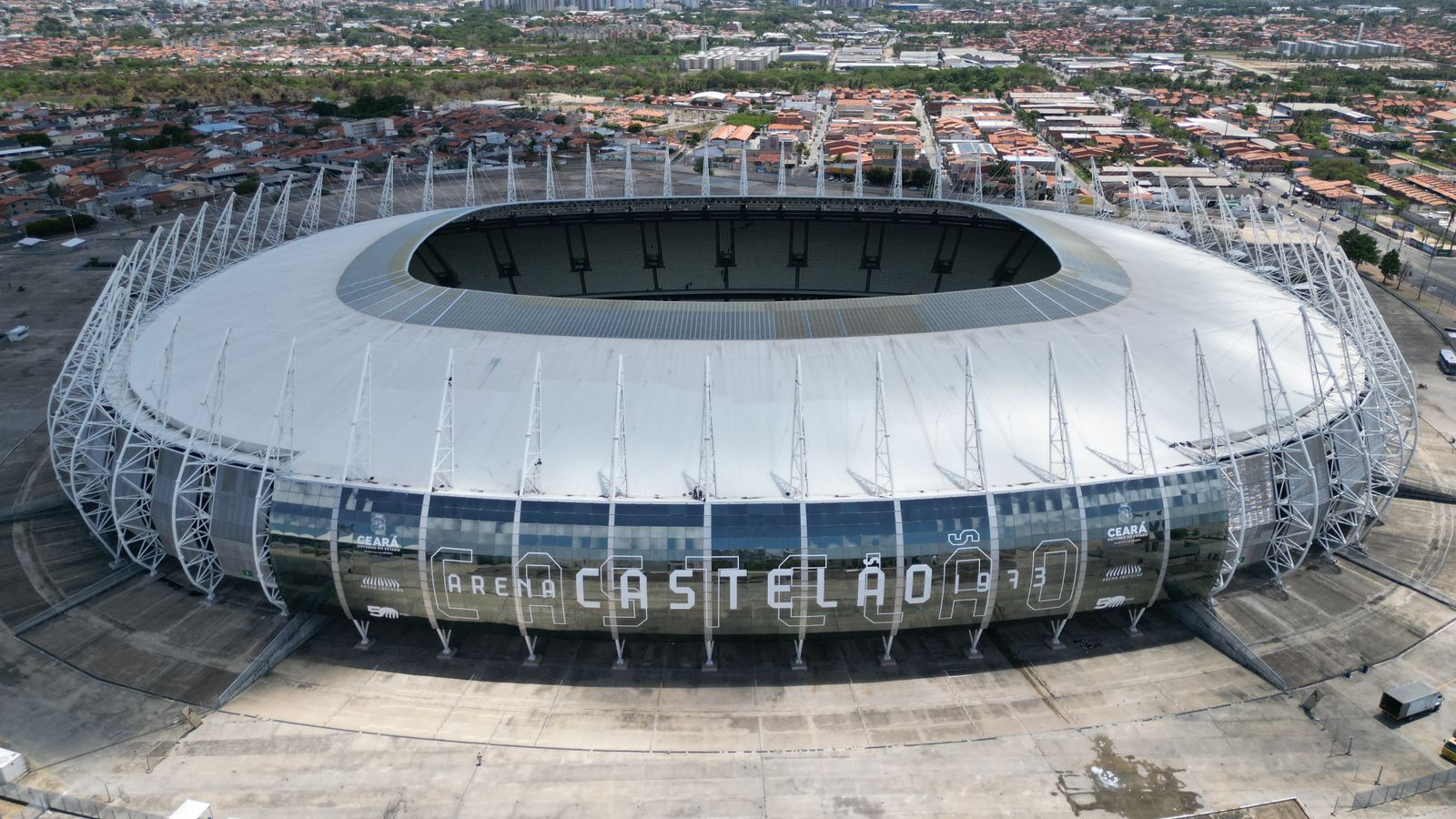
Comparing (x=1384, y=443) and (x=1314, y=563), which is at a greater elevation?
(x=1384, y=443)

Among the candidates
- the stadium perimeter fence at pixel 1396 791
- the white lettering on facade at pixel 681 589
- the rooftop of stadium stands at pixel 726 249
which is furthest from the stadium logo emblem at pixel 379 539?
the stadium perimeter fence at pixel 1396 791

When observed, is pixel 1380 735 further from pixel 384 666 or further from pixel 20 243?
pixel 20 243

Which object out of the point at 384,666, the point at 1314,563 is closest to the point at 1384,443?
the point at 1314,563

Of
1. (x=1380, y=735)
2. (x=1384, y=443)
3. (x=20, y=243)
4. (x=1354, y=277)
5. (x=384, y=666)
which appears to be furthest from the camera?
(x=20, y=243)

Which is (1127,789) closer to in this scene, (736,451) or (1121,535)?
(1121,535)

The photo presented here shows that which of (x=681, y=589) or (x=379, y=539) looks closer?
(x=681, y=589)

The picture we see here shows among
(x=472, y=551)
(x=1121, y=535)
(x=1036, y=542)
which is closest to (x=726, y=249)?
(x=472, y=551)

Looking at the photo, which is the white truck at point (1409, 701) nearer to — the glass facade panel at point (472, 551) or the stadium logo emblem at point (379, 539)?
the glass facade panel at point (472, 551)
